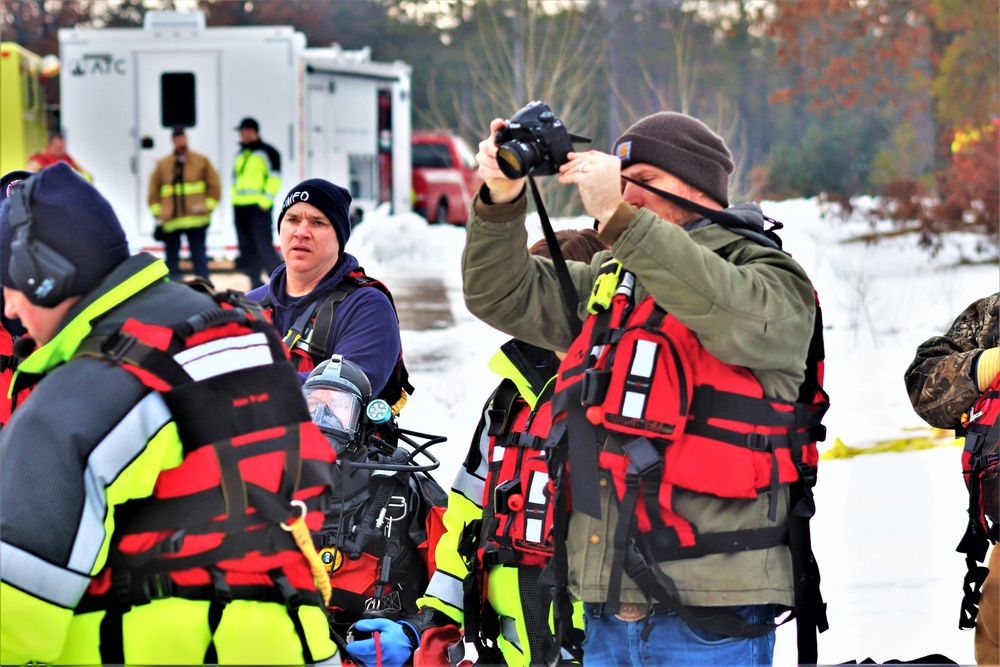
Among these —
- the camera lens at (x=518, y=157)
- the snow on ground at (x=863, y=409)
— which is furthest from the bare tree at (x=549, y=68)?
the camera lens at (x=518, y=157)

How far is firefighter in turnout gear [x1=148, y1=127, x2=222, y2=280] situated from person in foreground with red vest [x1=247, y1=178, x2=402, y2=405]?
30.0 feet

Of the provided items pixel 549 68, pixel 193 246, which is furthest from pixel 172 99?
pixel 549 68

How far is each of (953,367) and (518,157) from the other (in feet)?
5.19

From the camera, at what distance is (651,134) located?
2.66 metres

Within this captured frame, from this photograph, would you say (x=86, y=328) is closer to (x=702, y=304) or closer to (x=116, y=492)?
(x=116, y=492)

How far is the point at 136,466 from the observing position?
6.20 feet

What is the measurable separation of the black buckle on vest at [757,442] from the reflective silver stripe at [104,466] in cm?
117

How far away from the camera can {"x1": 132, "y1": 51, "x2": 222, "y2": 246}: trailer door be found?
14844 mm

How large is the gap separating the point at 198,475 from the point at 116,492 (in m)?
0.14

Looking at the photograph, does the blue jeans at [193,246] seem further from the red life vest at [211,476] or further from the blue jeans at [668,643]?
the red life vest at [211,476]

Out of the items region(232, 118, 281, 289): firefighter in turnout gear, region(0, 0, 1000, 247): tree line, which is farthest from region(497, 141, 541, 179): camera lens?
region(232, 118, 281, 289): firefighter in turnout gear

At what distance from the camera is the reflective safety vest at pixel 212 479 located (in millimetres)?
1956

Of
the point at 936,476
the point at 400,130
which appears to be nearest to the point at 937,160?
the point at 400,130

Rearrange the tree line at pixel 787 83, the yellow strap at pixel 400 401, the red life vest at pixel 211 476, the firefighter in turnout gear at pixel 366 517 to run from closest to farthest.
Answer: the red life vest at pixel 211 476 → the firefighter in turnout gear at pixel 366 517 → the yellow strap at pixel 400 401 → the tree line at pixel 787 83
